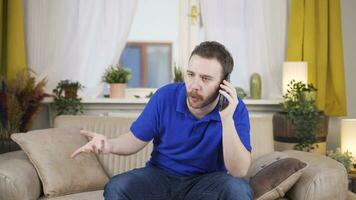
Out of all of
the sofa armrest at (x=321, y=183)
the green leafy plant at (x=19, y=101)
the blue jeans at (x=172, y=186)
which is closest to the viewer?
the blue jeans at (x=172, y=186)

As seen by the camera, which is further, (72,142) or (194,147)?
(72,142)

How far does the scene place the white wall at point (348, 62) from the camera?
368cm

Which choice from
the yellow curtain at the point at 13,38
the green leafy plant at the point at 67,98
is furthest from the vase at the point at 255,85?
the yellow curtain at the point at 13,38

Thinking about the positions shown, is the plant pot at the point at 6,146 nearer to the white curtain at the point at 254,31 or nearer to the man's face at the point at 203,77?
the man's face at the point at 203,77

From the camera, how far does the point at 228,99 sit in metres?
1.72

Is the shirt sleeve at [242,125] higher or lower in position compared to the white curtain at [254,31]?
lower

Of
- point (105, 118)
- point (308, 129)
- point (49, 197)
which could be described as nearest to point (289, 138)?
point (308, 129)

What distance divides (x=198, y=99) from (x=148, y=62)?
1.97 meters

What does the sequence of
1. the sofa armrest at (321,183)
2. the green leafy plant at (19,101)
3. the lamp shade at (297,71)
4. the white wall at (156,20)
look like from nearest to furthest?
the sofa armrest at (321,183) < the green leafy plant at (19,101) < the lamp shade at (297,71) < the white wall at (156,20)

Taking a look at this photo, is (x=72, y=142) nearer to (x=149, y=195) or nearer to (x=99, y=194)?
(x=99, y=194)

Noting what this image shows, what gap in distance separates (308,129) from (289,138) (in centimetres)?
15

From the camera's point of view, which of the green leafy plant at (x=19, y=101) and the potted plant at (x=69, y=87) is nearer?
the green leafy plant at (x=19, y=101)

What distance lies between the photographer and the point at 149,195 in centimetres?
169

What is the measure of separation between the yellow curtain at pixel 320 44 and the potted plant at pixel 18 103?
192 centimetres
